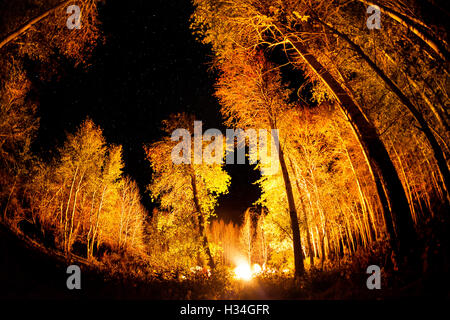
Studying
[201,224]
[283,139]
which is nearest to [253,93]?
[283,139]

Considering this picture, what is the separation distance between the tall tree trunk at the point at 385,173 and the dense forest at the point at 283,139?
0.03 m

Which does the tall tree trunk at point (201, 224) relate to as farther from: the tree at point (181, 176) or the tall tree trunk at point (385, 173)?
the tall tree trunk at point (385, 173)

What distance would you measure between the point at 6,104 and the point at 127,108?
6098mm

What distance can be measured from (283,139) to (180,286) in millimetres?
8725

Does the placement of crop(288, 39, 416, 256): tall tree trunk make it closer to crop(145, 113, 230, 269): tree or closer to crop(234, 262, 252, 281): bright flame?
crop(234, 262, 252, 281): bright flame

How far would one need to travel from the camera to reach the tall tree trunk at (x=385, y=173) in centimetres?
517

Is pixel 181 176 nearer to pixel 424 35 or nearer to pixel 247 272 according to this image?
pixel 424 35

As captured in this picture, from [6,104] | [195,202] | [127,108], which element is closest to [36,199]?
[6,104]

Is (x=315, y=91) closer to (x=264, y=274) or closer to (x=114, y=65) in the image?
(x=264, y=274)

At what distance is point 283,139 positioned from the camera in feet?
40.6

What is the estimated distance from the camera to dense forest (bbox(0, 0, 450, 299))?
538 cm

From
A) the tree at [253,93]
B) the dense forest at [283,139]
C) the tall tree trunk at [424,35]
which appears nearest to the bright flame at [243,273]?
the dense forest at [283,139]

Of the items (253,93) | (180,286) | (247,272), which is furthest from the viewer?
(247,272)

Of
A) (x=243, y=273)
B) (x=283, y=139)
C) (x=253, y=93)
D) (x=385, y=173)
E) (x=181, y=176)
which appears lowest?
(x=243, y=273)
